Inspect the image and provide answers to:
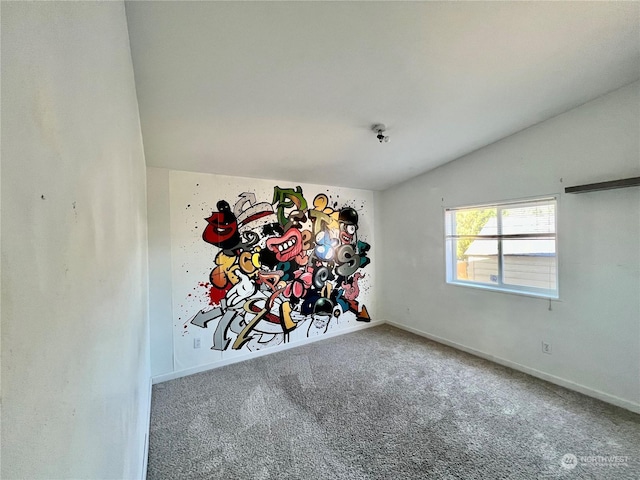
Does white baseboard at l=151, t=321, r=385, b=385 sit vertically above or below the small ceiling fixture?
below

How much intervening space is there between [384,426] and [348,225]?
2.69 m

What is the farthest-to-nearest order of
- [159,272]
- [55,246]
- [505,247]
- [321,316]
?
[321,316]
[505,247]
[159,272]
[55,246]

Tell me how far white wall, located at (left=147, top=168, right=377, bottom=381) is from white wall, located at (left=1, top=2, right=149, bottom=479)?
2.38 m

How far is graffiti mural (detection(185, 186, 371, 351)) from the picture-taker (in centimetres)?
311

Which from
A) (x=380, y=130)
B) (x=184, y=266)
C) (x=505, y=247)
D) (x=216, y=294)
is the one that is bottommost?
(x=216, y=294)

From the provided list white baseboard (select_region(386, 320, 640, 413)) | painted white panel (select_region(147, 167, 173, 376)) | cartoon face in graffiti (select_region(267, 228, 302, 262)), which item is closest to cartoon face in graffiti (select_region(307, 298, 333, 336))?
cartoon face in graffiti (select_region(267, 228, 302, 262))

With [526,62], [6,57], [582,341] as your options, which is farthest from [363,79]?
[582,341]

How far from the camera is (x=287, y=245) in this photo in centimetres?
351

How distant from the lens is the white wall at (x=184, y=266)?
2.77m

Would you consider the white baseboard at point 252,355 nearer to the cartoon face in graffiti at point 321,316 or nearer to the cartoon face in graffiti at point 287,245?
the cartoon face in graffiti at point 321,316

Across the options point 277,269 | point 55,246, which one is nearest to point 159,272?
point 277,269

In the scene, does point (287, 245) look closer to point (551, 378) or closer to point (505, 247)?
point (505, 247)

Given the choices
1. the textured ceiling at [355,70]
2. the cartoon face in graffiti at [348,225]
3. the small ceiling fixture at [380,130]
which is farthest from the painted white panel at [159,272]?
the cartoon face in graffiti at [348,225]

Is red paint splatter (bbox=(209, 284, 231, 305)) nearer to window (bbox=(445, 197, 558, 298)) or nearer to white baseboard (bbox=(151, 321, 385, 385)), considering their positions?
white baseboard (bbox=(151, 321, 385, 385))
